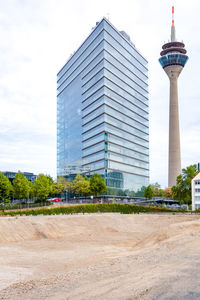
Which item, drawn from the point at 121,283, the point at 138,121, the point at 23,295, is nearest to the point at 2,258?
the point at 23,295

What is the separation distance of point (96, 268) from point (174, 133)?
144 meters

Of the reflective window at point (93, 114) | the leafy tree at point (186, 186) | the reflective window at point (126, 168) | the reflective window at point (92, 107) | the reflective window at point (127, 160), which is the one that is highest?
the reflective window at point (92, 107)

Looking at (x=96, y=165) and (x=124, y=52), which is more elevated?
(x=124, y=52)

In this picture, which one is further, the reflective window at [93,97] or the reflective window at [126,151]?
the reflective window at [93,97]

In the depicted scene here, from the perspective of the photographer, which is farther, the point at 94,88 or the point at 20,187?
the point at 94,88

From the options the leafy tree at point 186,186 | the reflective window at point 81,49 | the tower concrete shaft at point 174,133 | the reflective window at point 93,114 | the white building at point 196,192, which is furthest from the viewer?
the tower concrete shaft at point 174,133

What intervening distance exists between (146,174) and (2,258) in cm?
11529

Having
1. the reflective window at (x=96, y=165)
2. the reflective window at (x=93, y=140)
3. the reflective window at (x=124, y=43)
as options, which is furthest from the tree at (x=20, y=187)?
the reflective window at (x=124, y=43)

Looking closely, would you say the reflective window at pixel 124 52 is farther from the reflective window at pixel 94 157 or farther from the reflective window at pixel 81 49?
the reflective window at pixel 94 157

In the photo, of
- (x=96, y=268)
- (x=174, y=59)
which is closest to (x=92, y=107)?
(x=174, y=59)

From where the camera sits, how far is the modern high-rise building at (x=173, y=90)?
156000 millimetres

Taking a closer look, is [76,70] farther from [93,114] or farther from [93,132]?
[93,132]

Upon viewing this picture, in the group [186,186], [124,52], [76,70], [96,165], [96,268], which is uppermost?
[124,52]

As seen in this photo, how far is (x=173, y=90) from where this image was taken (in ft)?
537
